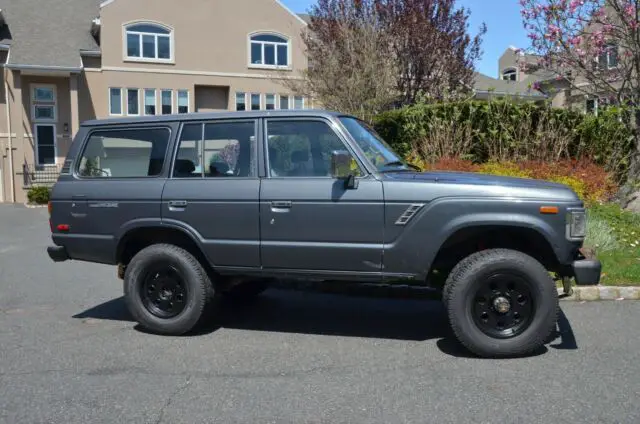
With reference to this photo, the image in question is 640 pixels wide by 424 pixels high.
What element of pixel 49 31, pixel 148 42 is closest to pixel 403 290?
pixel 148 42

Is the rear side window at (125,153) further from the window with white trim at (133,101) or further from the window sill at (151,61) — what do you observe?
the window sill at (151,61)

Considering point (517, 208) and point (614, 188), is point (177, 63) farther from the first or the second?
point (517, 208)

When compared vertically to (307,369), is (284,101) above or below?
above

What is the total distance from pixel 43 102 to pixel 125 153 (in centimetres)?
2390

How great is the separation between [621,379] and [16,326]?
5.59 m

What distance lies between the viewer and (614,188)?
12094 mm

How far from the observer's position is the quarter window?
18.4 ft

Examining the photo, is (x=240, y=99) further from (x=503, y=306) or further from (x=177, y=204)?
(x=503, y=306)

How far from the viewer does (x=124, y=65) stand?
26.8 metres

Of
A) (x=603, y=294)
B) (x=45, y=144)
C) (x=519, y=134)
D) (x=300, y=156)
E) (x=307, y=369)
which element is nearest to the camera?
(x=307, y=369)

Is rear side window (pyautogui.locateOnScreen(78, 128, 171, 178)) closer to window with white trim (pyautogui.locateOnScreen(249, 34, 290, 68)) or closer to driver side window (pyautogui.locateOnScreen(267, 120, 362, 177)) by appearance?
driver side window (pyautogui.locateOnScreen(267, 120, 362, 177))

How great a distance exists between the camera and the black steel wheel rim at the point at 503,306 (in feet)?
16.1

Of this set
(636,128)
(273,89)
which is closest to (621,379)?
(636,128)

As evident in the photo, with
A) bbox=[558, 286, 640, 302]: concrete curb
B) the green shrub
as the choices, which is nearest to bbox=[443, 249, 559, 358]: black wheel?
Answer: bbox=[558, 286, 640, 302]: concrete curb
